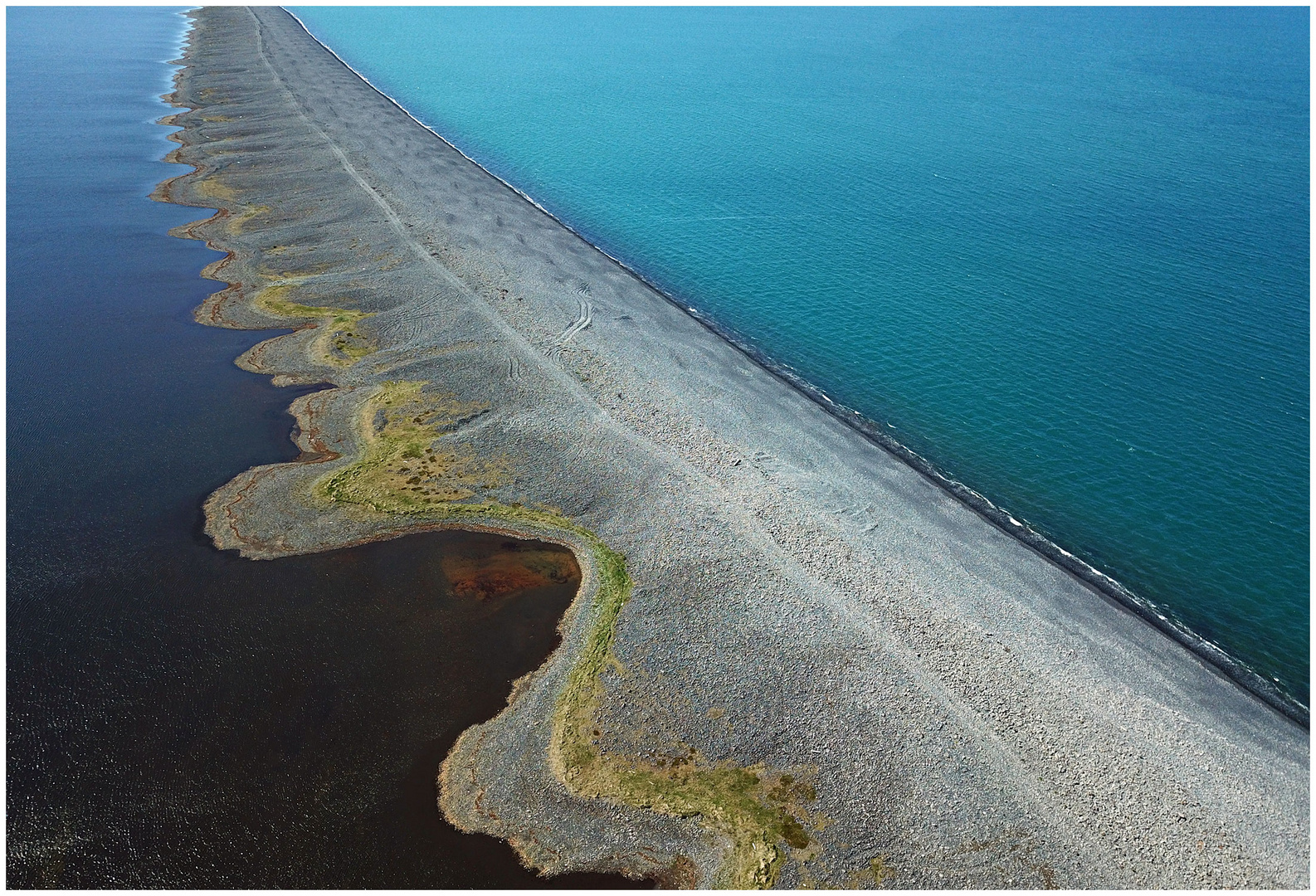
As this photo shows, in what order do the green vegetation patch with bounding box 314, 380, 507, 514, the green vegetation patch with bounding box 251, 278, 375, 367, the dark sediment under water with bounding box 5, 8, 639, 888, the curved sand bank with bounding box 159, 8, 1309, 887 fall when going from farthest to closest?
the green vegetation patch with bounding box 251, 278, 375, 367 < the green vegetation patch with bounding box 314, 380, 507, 514 < the curved sand bank with bounding box 159, 8, 1309, 887 < the dark sediment under water with bounding box 5, 8, 639, 888

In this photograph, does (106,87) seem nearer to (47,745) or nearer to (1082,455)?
(47,745)

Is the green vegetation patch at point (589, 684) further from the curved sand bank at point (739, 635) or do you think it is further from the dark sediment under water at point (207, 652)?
the dark sediment under water at point (207, 652)

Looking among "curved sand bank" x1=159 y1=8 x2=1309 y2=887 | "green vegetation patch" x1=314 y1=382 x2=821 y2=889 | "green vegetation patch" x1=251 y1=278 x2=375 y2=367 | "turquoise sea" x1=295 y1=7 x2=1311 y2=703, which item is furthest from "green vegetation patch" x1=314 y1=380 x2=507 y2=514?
"turquoise sea" x1=295 y1=7 x2=1311 y2=703

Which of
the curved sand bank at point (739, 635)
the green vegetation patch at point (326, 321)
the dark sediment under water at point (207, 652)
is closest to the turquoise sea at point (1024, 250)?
the curved sand bank at point (739, 635)

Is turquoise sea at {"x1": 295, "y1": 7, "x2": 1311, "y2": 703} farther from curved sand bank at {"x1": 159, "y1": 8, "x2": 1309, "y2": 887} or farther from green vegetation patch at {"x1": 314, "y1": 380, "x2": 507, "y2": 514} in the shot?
green vegetation patch at {"x1": 314, "y1": 380, "x2": 507, "y2": 514}

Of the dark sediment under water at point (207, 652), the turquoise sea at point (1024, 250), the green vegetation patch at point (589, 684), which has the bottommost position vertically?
the dark sediment under water at point (207, 652)

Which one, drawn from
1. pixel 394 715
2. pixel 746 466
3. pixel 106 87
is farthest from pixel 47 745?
pixel 106 87

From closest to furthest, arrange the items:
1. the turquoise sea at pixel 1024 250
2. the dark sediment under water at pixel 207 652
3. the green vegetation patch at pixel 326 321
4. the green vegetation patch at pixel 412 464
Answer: the dark sediment under water at pixel 207 652 < the green vegetation patch at pixel 412 464 < the turquoise sea at pixel 1024 250 < the green vegetation patch at pixel 326 321
